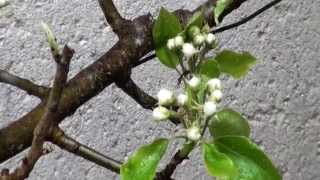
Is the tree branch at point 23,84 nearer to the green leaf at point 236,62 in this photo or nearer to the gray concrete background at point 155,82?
the green leaf at point 236,62

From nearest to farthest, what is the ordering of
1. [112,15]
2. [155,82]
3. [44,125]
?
[44,125] → [112,15] → [155,82]

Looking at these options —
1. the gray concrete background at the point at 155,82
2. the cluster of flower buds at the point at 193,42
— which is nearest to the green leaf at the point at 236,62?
the cluster of flower buds at the point at 193,42

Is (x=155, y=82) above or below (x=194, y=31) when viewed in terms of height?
below

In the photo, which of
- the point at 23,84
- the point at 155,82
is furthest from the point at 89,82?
the point at 155,82

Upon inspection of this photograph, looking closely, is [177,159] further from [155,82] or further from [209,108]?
[155,82]

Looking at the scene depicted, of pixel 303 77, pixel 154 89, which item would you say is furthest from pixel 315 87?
pixel 154 89

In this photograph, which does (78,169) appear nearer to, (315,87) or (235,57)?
(315,87)
